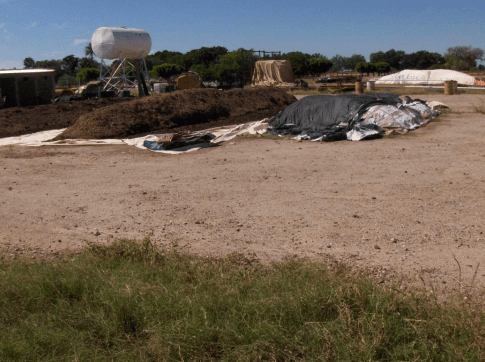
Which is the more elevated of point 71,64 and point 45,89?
point 71,64

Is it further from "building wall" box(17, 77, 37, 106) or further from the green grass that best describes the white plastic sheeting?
the green grass

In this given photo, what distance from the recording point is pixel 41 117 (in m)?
19.4

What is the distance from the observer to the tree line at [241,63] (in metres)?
46.7

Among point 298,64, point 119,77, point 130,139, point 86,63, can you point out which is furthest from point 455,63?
point 86,63

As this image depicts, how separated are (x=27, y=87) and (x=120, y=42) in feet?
39.3

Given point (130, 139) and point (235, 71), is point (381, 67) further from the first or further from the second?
point (130, 139)

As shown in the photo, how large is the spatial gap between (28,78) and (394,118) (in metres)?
19.1

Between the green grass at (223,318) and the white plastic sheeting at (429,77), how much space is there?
40.0m

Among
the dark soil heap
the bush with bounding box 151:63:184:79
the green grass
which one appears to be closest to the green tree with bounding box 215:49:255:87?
the dark soil heap

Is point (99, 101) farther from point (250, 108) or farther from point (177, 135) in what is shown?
point (177, 135)

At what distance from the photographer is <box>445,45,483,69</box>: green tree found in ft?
231

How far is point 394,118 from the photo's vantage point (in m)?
13.9

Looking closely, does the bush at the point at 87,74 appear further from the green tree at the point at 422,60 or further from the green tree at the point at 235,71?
the green tree at the point at 422,60

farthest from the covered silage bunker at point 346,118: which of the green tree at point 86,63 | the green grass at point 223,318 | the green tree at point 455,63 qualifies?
the green tree at point 86,63
